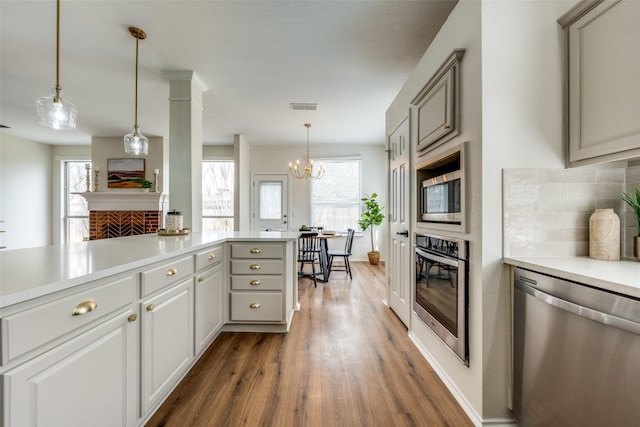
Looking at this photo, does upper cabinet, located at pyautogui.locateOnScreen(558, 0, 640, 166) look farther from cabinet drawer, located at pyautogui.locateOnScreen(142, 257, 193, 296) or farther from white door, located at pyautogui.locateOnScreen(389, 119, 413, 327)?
cabinet drawer, located at pyautogui.locateOnScreen(142, 257, 193, 296)

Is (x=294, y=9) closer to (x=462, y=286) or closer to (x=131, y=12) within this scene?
(x=131, y=12)

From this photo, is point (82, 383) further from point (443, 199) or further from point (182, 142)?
point (182, 142)

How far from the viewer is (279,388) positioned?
1.76 metres

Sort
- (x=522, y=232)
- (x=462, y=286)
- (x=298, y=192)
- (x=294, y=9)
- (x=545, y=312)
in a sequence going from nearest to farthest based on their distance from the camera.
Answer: (x=545, y=312)
(x=522, y=232)
(x=462, y=286)
(x=294, y=9)
(x=298, y=192)

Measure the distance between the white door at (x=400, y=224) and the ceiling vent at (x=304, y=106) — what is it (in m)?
1.49

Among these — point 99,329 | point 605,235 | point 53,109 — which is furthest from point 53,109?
point 605,235

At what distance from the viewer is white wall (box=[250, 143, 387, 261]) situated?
6.44 meters

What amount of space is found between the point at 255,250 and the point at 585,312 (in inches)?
85.2

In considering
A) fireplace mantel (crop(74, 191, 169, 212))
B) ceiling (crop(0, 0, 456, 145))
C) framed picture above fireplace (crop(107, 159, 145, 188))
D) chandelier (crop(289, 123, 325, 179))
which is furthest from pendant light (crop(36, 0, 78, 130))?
framed picture above fireplace (crop(107, 159, 145, 188))

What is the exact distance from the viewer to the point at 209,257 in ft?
7.18

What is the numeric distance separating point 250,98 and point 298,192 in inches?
113

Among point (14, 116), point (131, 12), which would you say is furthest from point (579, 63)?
point (14, 116)

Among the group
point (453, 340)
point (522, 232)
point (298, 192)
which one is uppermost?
point (298, 192)

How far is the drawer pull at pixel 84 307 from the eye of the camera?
98 cm
